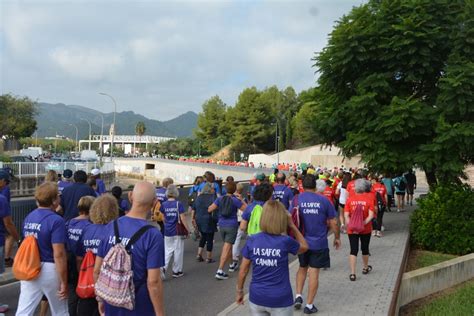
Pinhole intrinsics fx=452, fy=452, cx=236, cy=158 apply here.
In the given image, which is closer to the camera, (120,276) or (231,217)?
(120,276)

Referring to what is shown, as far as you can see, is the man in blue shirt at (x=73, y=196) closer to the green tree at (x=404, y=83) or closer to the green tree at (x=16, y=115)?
the green tree at (x=404, y=83)

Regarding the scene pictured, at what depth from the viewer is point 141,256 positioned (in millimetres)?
3383

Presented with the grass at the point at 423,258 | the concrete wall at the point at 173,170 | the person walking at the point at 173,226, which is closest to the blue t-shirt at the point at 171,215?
the person walking at the point at 173,226

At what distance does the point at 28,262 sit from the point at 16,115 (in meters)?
57.5

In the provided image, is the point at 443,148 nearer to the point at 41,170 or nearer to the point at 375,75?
the point at 375,75

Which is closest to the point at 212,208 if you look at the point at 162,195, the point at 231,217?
the point at 231,217

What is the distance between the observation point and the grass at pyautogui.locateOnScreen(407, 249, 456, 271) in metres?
10.1

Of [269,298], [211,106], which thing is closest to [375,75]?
[269,298]

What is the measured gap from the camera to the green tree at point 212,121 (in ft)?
327

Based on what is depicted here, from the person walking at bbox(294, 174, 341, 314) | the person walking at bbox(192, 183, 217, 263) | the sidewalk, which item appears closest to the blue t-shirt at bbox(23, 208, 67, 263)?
the sidewalk

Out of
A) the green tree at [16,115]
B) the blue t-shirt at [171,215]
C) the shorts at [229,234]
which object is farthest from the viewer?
the green tree at [16,115]

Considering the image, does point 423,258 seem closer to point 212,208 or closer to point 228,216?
point 228,216

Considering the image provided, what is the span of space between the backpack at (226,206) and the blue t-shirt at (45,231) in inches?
160

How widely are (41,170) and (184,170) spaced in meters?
41.9
